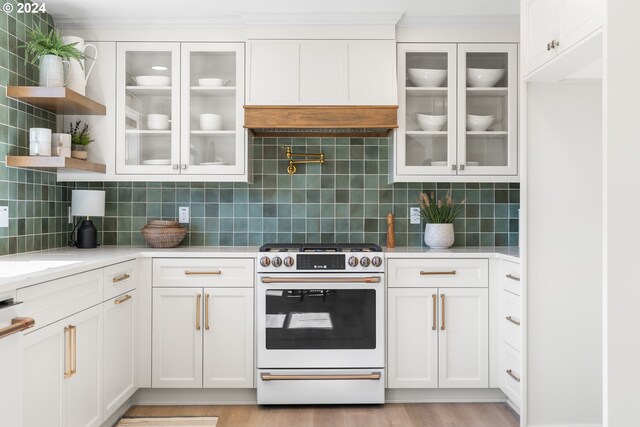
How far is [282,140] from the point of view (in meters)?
3.64

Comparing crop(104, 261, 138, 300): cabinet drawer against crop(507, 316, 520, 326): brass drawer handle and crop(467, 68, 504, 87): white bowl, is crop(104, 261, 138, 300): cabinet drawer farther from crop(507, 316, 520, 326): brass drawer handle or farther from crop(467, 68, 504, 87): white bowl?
crop(467, 68, 504, 87): white bowl

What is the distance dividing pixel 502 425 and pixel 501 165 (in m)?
1.56

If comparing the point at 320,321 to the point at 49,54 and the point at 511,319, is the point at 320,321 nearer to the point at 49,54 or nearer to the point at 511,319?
the point at 511,319

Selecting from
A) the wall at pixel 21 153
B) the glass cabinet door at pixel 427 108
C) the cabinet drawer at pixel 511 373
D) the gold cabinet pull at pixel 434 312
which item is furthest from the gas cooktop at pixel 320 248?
the wall at pixel 21 153

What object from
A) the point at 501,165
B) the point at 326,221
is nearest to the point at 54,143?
the point at 326,221

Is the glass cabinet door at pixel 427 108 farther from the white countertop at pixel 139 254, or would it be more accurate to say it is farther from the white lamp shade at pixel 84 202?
the white lamp shade at pixel 84 202

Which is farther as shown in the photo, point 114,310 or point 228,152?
point 228,152

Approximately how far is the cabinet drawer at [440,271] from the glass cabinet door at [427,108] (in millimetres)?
590

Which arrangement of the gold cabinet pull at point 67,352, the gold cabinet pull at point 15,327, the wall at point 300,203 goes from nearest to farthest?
the gold cabinet pull at point 15,327
the gold cabinet pull at point 67,352
the wall at point 300,203

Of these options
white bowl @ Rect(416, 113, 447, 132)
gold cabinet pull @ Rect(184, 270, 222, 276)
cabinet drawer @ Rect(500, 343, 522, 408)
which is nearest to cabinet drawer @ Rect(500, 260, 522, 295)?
cabinet drawer @ Rect(500, 343, 522, 408)

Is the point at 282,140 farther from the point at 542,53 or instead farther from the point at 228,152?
the point at 542,53

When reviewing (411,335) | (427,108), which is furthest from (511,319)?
(427,108)

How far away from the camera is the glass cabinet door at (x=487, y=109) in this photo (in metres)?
3.33

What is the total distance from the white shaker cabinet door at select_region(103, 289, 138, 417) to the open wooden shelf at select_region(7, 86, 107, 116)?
112 centimetres
